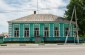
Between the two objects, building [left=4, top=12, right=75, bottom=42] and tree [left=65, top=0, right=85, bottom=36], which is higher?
tree [left=65, top=0, right=85, bottom=36]

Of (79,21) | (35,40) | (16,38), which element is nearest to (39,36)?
(35,40)

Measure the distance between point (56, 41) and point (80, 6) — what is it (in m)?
12.2

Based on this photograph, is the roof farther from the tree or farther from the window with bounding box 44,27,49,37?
the tree

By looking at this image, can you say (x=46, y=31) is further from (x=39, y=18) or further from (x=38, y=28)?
(x=39, y=18)

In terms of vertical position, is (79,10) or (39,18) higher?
(79,10)
